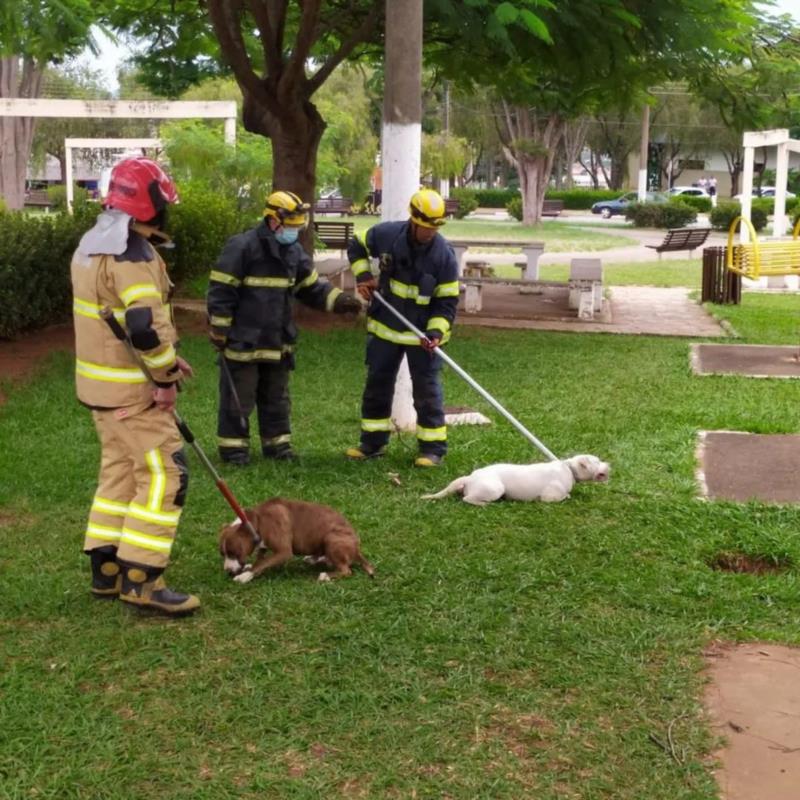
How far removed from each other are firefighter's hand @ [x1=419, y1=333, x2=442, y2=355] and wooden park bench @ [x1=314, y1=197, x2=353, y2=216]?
3991 centimetres

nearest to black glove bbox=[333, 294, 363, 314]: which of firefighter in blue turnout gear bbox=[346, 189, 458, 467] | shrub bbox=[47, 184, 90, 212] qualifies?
firefighter in blue turnout gear bbox=[346, 189, 458, 467]

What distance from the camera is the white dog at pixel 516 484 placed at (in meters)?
5.98

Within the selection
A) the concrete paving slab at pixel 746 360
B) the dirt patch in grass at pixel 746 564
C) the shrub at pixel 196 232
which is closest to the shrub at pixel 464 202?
the shrub at pixel 196 232

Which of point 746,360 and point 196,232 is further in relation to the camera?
point 196,232

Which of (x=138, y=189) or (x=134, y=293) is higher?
(x=138, y=189)

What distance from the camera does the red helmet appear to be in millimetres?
4348

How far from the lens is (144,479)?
14.9 ft

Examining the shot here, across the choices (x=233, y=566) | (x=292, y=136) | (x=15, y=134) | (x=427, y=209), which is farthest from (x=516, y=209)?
(x=233, y=566)

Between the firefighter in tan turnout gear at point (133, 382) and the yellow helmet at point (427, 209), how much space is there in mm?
2324

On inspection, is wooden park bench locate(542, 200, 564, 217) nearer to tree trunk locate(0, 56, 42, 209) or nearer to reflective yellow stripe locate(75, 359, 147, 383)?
tree trunk locate(0, 56, 42, 209)

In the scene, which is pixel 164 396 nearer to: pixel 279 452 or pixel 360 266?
pixel 279 452

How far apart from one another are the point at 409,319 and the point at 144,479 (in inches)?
109

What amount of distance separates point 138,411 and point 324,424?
143 inches

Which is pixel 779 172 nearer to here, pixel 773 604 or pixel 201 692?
pixel 773 604
